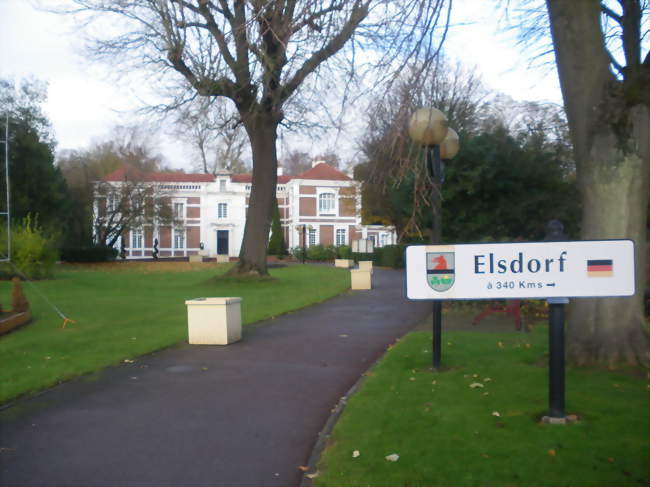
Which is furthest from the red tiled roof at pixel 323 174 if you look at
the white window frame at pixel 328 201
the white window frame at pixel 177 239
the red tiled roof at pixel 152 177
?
the white window frame at pixel 177 239

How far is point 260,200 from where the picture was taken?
2550 centimetres

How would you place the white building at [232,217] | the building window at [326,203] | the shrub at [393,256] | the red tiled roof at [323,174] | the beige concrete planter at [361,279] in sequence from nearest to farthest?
the beige concrete planter at [361,279]
the shrub at [393,256]
the white building at [232,217]
the building window at [326,203]
the red tiled roof at [323,174]

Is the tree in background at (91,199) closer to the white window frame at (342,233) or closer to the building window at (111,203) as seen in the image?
the building window at (111,203)

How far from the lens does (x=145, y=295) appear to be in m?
20.6

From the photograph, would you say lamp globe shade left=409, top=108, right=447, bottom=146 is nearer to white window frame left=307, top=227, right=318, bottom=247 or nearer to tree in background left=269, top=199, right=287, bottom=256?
tree in background left=269, top=199, right=287, bottom=256

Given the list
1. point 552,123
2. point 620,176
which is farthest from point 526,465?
point 552,123

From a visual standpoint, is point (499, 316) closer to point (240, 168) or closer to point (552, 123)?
point (552, 123)

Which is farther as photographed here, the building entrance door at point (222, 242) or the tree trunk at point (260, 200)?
the building entrance door at point (222, 242)

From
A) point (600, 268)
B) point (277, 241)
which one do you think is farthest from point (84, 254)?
point (600, 268)

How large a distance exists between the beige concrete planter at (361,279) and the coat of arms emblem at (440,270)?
630 inches

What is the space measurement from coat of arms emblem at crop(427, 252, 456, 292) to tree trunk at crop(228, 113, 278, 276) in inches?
753

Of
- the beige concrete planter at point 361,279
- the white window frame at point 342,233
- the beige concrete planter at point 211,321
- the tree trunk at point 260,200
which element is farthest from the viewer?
the white window frame at point 342,233

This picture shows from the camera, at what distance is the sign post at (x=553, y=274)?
5.36 meters

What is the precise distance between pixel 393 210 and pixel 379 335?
1208 inches
